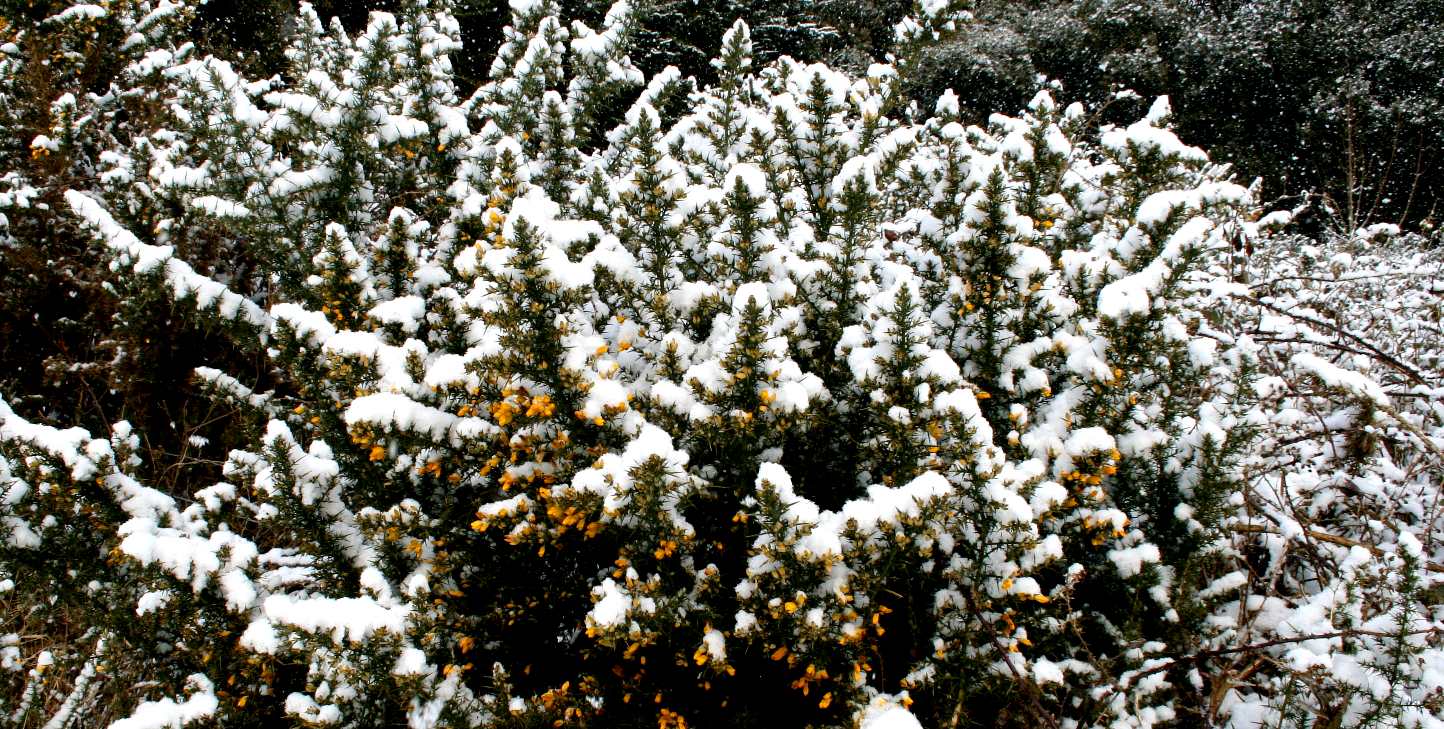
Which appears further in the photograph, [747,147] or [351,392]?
[747,147]

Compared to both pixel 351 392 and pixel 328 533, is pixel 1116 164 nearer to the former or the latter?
pixel 351 392

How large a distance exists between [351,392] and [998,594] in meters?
1.91

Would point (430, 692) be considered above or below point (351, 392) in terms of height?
below

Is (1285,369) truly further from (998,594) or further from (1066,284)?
(998,594)

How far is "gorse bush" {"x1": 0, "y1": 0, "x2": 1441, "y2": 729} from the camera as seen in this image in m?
1.87

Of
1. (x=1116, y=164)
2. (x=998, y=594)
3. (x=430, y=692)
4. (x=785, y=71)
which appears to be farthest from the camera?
(x=785, y=71)

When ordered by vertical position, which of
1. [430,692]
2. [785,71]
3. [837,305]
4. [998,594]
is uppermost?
[785,71]

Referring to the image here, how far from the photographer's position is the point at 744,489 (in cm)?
206

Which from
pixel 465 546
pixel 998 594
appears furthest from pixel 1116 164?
pixel 465 546

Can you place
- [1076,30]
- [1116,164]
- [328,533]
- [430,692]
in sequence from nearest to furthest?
[430,692] < [328,533] < [1116,164] < [1076,30]

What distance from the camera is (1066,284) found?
2.57 m

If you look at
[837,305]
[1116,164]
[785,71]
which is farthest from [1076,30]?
[837,305]

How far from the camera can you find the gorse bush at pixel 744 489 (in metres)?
1.87

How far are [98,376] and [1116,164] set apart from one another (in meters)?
5.10
